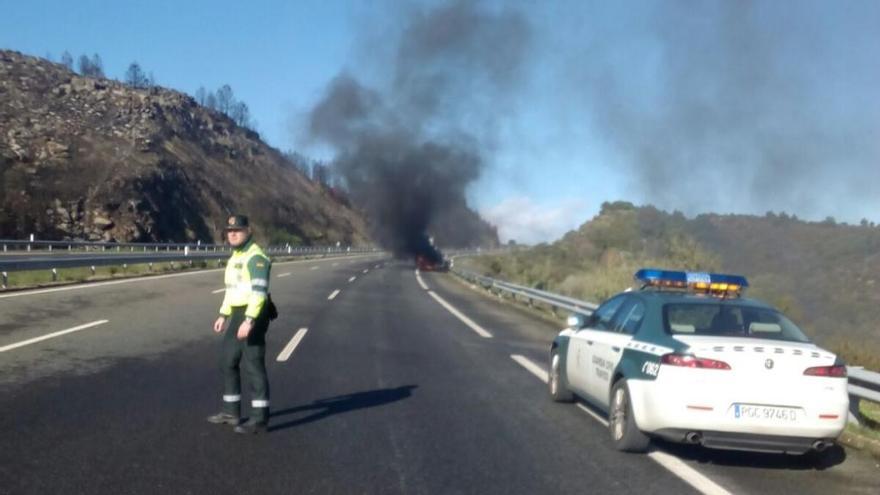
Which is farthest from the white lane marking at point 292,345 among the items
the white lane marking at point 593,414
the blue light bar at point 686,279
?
the blue light bar at point 686,279

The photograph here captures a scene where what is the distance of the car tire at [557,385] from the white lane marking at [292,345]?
4.15m

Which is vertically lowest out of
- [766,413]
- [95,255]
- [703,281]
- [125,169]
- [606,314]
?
[766,413]

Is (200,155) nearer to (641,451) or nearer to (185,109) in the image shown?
(185,109)

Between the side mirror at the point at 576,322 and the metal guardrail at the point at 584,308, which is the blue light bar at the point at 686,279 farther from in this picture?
the metal guardrail at the point at 584,308

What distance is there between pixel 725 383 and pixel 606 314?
8.32 feet

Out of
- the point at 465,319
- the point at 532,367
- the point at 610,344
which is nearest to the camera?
the point at 610,344

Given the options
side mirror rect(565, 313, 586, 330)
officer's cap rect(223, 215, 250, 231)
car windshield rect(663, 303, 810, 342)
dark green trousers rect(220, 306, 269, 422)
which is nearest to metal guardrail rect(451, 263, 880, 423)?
car windshield rect(663, 303, 810, 342)

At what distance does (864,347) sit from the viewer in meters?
14.3

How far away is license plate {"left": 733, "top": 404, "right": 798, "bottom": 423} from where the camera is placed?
24.0 ft

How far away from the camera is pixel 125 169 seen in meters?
72.5

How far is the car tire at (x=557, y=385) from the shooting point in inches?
404

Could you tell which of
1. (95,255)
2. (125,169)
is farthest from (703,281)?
(125,169)

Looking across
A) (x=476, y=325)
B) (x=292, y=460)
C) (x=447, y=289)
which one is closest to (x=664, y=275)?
(x=292, y=460)

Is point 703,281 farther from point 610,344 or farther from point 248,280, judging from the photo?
point 248,280
